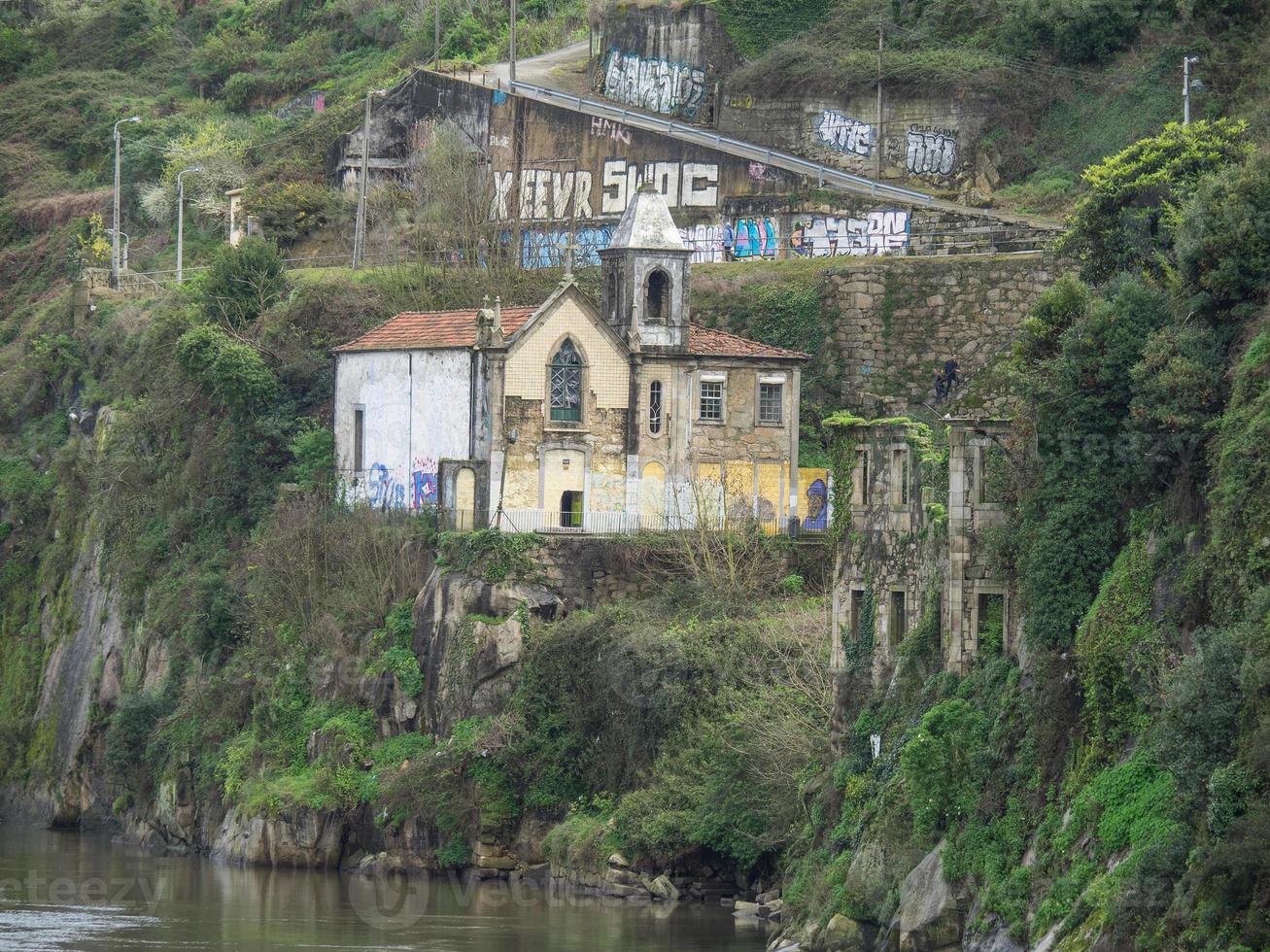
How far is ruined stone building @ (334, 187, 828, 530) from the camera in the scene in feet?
249

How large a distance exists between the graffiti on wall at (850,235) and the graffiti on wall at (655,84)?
12725 millimetres

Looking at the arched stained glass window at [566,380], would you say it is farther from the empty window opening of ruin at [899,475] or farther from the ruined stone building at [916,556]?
the empty window opening of ruin at [899,475]

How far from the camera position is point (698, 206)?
88062mm

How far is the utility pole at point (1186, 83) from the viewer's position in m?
76.6

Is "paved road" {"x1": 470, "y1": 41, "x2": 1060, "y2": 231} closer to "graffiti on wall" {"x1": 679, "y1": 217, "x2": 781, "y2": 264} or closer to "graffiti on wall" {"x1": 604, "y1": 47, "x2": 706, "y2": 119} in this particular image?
"graffiti on wall" {"x1": 604, "y1": 47, "x2": 706, "y2": 119}

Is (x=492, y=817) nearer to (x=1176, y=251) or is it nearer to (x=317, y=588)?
(x=317, y=588)

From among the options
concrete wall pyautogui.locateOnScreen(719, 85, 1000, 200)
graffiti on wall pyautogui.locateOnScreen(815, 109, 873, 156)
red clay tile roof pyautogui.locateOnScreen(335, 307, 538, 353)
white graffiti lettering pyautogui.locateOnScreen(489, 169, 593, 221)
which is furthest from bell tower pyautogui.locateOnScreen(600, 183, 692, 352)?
graffiti on wall pyautogui.locateOnScreen(815, 109, 873, 156)

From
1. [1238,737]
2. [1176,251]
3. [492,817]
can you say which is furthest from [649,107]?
[1238,737]

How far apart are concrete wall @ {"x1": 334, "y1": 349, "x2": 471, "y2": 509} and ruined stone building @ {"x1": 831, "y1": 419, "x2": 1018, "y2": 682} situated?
18726 mm

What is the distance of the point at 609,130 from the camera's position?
300ft

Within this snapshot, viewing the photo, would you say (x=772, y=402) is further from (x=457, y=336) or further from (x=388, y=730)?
(x=388, y=730)

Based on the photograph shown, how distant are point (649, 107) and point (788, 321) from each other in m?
18.3

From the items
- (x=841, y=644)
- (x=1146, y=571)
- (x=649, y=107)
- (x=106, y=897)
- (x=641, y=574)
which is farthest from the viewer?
(x=649, y=107)

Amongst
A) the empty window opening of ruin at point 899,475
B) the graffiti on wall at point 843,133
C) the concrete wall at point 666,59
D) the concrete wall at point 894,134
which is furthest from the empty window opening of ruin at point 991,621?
→ the concrete wall at point 666,59
